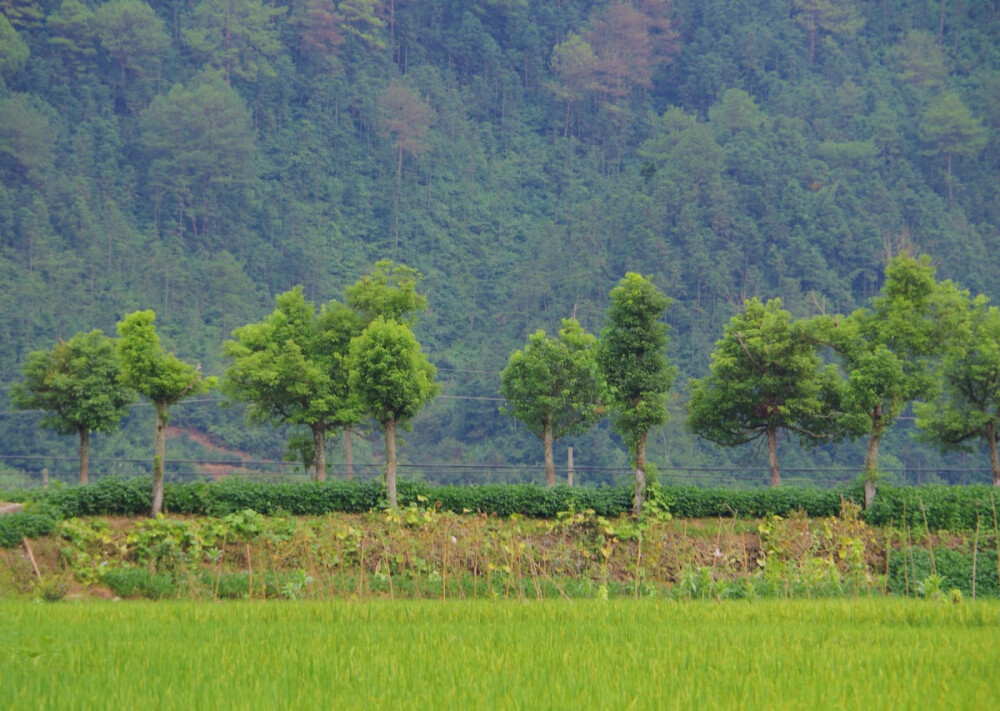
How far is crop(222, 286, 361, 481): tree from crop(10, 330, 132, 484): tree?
3.50 metres

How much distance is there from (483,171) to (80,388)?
230ft

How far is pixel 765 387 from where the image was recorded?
88.3 feet

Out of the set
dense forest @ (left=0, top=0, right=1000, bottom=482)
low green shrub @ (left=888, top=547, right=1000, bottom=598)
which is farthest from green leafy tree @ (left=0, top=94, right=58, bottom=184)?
low green shrub @ (left=888, top=547, right=1000, bottom=598)

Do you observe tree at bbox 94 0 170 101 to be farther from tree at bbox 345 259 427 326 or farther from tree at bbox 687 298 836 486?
tree at bbox 687 298 836 486

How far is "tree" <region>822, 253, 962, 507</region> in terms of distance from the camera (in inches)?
970

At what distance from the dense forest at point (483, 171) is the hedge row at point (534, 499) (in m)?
33.0

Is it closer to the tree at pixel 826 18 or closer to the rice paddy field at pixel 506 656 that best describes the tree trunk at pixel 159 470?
the rice paddy field at pixel 506 656

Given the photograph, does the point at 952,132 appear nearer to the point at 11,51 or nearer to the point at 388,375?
the point at 11,51

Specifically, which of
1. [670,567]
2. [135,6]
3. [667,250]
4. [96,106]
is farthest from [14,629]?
[135,6]

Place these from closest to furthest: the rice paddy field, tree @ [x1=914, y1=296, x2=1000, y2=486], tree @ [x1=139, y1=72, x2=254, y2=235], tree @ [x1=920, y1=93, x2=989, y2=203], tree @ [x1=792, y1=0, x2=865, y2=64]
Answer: the rice paddy field < tree @ [x1=914, y1=296, x2=1000, y2=486] < tree @ [x1=139, y1=72, x2=254, y2=235] < tree @ [x1=920, y1=93, x2=989, y2=203] < tree @ [x1=792, y1=0, x2=865, y2=64]

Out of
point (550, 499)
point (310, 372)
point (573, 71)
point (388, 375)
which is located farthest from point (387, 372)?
point (573, 71)

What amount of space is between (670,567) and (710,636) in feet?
36.1

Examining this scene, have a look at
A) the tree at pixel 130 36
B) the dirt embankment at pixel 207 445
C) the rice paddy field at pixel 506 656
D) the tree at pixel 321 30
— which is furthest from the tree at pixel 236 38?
the rice paddy field at pixel 506 656

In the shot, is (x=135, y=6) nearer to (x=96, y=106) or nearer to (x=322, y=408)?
(x=96, y=106)
